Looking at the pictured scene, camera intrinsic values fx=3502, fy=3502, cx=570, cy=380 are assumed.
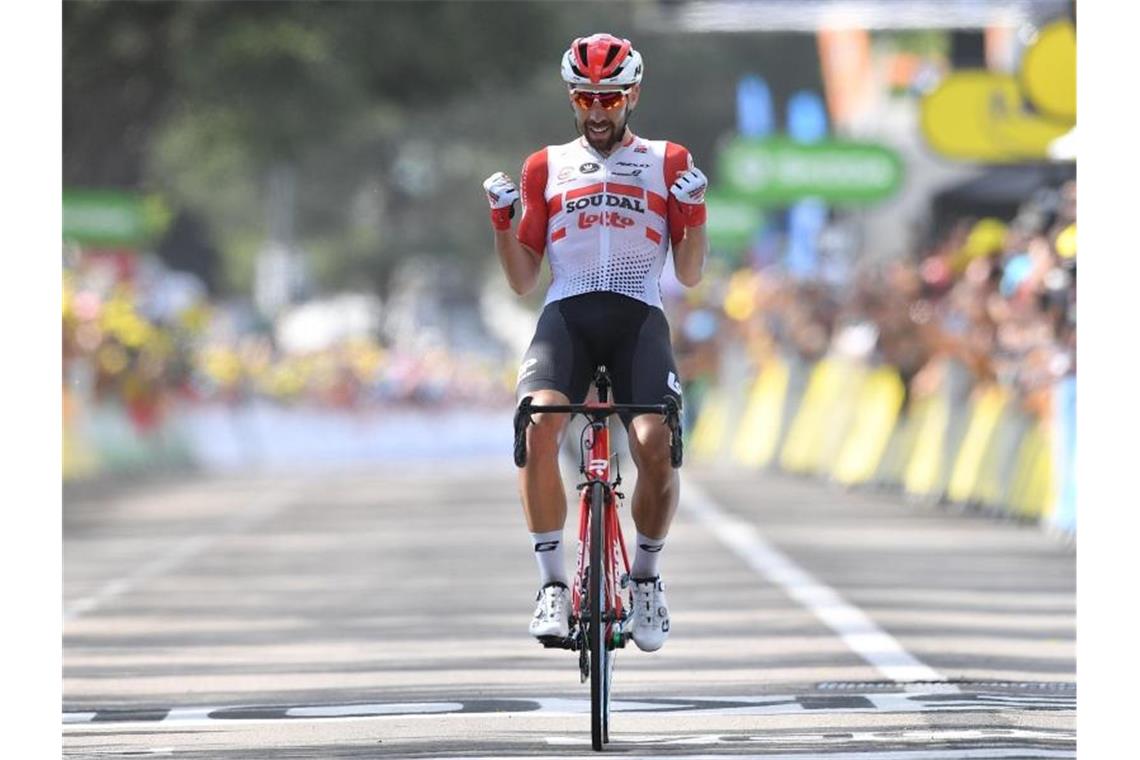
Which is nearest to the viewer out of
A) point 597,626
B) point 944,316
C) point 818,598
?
point 597,626

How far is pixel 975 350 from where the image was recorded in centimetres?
2617

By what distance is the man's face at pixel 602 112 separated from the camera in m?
11.0

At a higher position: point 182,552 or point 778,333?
point 778,333

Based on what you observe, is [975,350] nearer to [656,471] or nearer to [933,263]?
[933,263]

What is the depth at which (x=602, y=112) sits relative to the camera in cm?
1102

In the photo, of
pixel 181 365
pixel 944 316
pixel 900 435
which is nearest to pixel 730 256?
pixel 181 365

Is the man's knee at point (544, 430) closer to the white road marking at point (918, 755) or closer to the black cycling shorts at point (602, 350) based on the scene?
the black cycling shorts at point (602, 350)

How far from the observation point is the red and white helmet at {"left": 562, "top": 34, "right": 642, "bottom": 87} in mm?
10867

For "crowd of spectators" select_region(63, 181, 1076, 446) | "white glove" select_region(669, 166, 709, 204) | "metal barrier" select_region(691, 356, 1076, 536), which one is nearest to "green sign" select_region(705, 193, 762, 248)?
"crowd of spectators" select_region(63, 181, 1076, 446)

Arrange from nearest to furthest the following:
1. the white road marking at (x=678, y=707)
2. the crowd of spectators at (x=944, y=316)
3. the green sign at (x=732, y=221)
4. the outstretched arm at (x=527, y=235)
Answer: the outstretched arm at (x=527, y=235) < the white road marking at (x=678, y=707) < the crowd of spectators at (x=944, y=316) < the green sign at (x=732, y=221)

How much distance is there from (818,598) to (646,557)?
19.7ft

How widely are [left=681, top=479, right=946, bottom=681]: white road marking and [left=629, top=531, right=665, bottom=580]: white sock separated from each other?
184 cm

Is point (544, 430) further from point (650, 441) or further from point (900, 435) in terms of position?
point (900, 435)

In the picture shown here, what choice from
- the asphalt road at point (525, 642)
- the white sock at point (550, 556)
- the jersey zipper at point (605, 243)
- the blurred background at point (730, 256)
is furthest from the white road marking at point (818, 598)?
the jersey zipper at point (605, 243)
